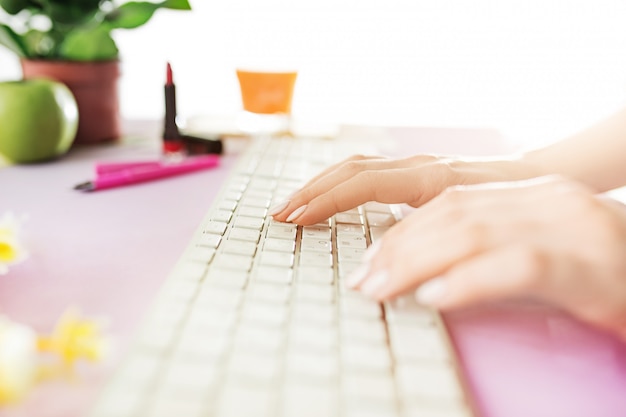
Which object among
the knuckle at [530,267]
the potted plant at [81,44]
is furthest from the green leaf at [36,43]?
the knuckle at [530,267]

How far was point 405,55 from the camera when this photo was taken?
4.91 ft

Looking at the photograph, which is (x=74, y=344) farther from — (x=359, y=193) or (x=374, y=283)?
(x=359, y=193)

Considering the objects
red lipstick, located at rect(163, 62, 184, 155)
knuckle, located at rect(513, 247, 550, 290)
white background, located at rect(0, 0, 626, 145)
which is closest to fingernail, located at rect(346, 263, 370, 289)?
knuckle, located at rect(513, 247, 550, 290)

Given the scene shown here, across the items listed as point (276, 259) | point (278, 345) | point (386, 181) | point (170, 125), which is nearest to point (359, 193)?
point (386, 181)

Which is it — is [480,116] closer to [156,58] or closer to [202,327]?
[156,58]

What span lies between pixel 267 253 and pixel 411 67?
1.15m

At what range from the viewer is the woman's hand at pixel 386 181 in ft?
1.81

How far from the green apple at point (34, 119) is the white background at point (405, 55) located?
25.0 inches

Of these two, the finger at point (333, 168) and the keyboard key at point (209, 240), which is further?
the finger at point (333, 168)

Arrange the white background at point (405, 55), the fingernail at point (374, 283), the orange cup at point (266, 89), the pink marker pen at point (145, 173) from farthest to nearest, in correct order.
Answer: the white background at point (405, 55), the orange cup at point (266, 89), the pink marker pen at point (145, 173), the fingernail at point (374, 283)

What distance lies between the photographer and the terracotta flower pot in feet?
2.83

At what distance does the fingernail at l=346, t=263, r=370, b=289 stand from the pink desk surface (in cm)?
7

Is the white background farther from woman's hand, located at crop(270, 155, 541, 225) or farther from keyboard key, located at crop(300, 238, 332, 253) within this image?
keyboard key, located at crop(300, 238, 332, 253)

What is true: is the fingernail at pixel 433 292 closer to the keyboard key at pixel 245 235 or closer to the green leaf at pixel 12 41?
the keyboard key at pixel 245 235
